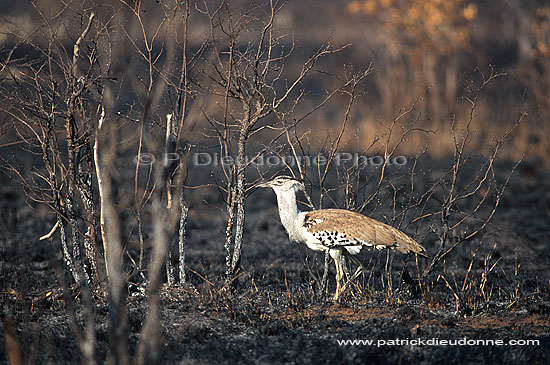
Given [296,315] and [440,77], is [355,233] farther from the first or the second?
[440,77]

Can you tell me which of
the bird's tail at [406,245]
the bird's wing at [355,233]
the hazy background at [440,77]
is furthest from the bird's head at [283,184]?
the hazy background at [440,77]

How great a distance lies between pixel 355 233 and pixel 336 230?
0.62 ft

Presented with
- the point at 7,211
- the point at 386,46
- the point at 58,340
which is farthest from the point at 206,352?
the point at 386,46

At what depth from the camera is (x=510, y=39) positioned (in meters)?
25.3

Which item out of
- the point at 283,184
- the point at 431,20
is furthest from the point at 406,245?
the point at 431,20

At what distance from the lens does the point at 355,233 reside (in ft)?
19.7

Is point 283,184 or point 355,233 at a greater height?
point 283,184

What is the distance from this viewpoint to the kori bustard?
19.7 ft

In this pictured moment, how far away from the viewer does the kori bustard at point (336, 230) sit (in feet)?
19.7

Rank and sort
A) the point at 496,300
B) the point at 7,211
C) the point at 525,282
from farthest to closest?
the point at 7,211 < the point at 525,282 < the point at 496,300

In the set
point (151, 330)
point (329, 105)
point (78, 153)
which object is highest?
point (329, 105)

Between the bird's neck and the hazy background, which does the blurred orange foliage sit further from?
the bird's neck

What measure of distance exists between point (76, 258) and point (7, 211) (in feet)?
15.4

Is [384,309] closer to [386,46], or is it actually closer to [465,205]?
[465,205]
